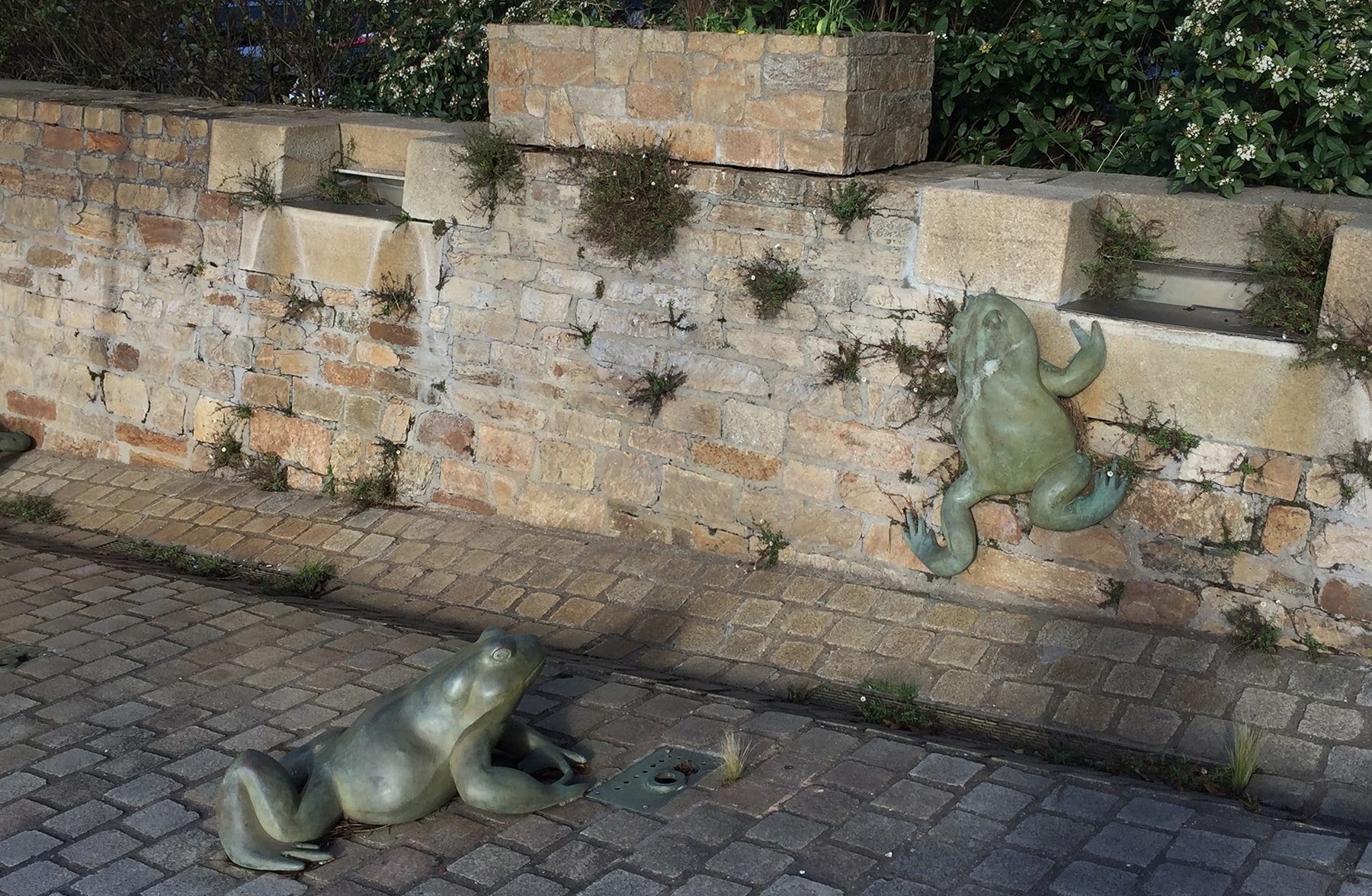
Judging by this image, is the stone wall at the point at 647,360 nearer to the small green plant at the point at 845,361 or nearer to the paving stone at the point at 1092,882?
the small green plant at the point at 845,361

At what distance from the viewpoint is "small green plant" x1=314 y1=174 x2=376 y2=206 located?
24.3 feet

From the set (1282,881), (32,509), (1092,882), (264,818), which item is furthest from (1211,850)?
(32,509)

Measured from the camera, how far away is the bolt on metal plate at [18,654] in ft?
18.0

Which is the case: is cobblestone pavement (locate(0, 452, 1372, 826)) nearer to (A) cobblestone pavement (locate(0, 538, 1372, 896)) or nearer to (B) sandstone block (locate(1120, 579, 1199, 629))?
(B) sandstone block (locate(1120, 579, 1199, 629))

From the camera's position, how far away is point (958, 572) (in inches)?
219

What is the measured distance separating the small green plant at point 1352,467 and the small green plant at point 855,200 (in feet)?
6.40

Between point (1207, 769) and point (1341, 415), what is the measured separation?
129cm

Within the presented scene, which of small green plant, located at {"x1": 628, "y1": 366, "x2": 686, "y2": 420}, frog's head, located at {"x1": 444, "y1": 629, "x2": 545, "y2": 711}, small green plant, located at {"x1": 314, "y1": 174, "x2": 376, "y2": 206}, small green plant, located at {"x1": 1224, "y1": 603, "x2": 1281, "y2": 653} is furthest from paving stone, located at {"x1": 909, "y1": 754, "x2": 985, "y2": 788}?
small green plant, located at {"x1": 314, "y1": 174, "x2": 376, "y2": 206}

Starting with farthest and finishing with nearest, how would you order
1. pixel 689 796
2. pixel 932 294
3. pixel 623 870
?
pixel 932 294, pixel 689 796, pixel 623 870

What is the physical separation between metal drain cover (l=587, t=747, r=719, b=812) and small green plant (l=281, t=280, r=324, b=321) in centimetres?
352

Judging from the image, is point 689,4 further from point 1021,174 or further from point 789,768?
point 789,768

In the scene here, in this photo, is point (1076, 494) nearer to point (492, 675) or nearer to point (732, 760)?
point (732, 760)

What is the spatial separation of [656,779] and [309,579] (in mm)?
2643

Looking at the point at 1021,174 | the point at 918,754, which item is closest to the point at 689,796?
the point at 918,754
